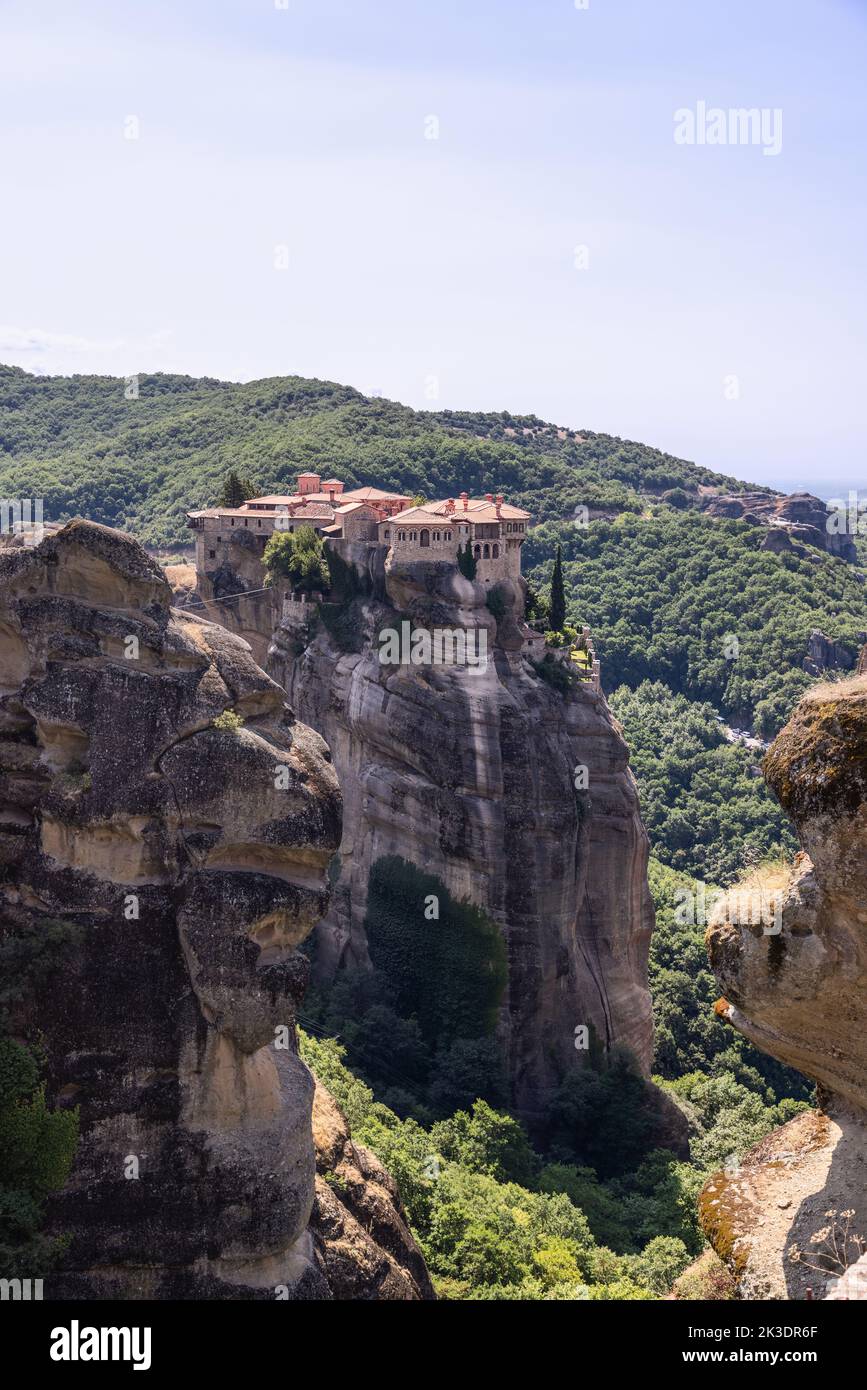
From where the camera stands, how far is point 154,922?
66.5ft

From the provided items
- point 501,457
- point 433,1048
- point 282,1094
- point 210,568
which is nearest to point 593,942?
point 433,1048

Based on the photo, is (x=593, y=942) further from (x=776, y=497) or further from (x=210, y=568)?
→ (x=776, y=497)

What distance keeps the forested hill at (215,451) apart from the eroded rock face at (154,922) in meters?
71.5

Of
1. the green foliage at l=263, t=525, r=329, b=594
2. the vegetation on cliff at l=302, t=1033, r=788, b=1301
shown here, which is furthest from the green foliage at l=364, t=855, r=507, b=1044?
the green foliage at l=263, t=525, r=329, b=594

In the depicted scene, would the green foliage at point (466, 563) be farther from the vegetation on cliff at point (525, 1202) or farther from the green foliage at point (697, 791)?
the green foliage at point (697, 791)

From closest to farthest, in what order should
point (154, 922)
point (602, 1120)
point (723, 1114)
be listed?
point (154, 922)
point (602, 1120)
point (723, 1114)

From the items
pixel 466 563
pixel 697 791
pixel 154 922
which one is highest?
pixel 466 563

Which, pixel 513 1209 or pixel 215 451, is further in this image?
pixel 215 451

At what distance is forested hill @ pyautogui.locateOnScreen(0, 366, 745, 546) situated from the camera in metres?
101

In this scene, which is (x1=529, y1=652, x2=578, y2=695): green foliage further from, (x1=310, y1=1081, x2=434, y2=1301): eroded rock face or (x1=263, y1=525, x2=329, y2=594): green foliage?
(x1=310, y1=1081, x2=434, y2=1301): eroded rock face

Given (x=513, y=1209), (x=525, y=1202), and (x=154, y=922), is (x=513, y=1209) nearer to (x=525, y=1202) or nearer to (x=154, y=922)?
(x=525, y=1202)
